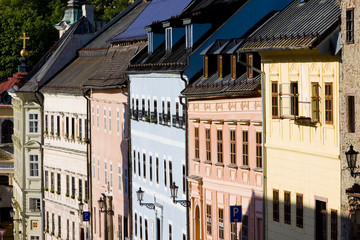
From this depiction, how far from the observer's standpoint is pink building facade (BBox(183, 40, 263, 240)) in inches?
1620

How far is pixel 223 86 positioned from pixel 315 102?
874 centimetres

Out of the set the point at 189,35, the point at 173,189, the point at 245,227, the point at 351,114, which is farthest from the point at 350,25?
the point at 173,189

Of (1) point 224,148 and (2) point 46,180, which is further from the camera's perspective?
(2) point 46,180

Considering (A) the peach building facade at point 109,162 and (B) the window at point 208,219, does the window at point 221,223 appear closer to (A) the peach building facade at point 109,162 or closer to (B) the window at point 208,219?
(B) the window at point 208,219

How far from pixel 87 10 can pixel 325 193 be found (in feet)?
219

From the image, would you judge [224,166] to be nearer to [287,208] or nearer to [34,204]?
[287,208]

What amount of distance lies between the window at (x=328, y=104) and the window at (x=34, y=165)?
55.3m

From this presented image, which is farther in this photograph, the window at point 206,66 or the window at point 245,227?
the window at point 206,66

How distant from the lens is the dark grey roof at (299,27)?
34.4m

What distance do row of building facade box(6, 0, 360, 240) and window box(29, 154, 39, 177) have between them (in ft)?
6.68

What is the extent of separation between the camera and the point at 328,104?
114 feet

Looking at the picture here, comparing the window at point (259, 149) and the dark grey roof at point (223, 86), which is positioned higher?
the dark grey roof at point (223, 86)

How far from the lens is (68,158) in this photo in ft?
260

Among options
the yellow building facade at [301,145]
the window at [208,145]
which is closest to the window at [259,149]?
the yellow building facade at [301,145]
